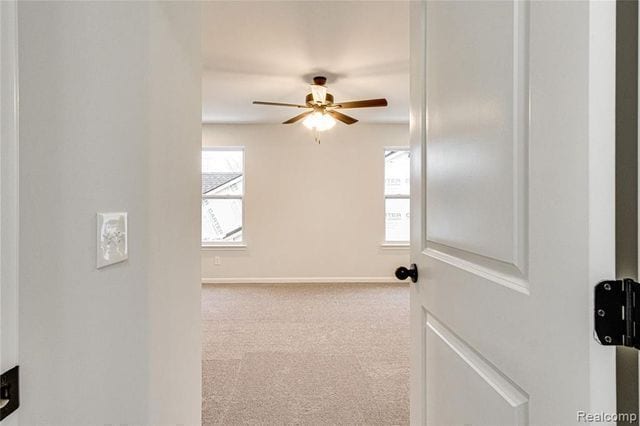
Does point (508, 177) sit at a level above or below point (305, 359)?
above

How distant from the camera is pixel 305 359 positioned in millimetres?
2939

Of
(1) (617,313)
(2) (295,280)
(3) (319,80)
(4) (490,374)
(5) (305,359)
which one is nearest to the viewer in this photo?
(1) (617,313)

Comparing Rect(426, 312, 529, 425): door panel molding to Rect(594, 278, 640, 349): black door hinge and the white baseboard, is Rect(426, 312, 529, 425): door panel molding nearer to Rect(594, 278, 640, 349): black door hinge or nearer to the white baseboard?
Rect(594, 278, 640, 349): black door hinge

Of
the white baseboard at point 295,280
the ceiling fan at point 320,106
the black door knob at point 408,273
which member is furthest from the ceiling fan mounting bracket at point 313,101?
the white baseboard at point 295,280

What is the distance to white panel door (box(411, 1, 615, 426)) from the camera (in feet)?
1.68

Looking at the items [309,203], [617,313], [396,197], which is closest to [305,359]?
[617,313]

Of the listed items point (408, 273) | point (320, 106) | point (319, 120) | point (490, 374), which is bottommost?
point (490, 374)

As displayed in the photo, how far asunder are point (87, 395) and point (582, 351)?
915 mm

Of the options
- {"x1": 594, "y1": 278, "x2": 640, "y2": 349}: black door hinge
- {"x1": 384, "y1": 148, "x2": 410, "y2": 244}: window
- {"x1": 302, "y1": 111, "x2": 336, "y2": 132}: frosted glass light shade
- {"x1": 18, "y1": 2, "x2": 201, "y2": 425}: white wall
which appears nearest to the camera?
{"x1": 594, "y1": 278, "x2": 640, "y2": 349}: black door hinge

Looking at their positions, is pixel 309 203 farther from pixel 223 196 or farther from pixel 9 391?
pixel 9 391

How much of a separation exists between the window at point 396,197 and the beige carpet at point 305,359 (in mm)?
1376

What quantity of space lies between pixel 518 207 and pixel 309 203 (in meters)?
5.36

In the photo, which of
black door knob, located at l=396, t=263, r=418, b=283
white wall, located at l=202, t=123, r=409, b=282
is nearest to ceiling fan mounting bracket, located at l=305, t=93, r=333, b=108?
white wall, located at l=202, t=123, r=409, b=282

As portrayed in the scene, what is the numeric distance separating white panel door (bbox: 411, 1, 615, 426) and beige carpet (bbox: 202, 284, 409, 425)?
4.13 feet
